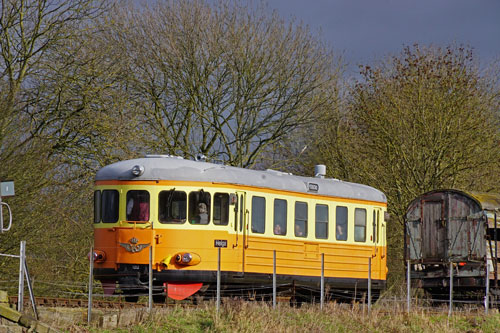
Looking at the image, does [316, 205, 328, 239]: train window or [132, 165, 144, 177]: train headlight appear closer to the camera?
[132, 165, 144, 177]: train headlight

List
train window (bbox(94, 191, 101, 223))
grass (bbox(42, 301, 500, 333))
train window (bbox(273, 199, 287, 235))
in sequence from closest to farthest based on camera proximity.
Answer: grass (bbox(42, 301, 500, 333))
train window (bbox(94, 191, 101, 223))
train window (bbox(273, 199, 287, 235))

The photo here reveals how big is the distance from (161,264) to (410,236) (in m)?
9.46

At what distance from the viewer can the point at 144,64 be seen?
3206 centimetres

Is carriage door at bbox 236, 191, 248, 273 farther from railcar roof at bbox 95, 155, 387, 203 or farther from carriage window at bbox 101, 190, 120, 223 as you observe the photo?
carriage window at bbox 101, 190, 120, 223

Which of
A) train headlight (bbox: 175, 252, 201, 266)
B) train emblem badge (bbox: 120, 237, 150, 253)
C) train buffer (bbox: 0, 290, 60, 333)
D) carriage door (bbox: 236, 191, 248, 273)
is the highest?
carriage door (bbox: 236, 191, 248, 273)

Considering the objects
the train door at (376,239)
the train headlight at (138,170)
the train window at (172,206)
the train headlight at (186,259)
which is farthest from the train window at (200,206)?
the train door at (376,239)

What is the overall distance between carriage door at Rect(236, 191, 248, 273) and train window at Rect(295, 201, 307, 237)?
1.73m

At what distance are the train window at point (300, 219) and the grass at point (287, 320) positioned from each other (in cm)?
208

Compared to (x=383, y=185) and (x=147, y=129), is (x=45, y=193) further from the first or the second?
(x=383, y=185)

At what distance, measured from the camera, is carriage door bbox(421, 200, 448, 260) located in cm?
2372

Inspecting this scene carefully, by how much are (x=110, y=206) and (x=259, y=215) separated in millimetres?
3194

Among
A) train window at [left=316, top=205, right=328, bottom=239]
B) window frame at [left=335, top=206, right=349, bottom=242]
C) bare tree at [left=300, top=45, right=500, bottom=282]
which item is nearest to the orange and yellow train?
train window at [left=316, top=205, right=328, bottom=239]

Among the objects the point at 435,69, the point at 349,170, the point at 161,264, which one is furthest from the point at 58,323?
the point at 435,69

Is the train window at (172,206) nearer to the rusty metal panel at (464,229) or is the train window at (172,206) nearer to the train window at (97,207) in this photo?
the train window at (97,207)
